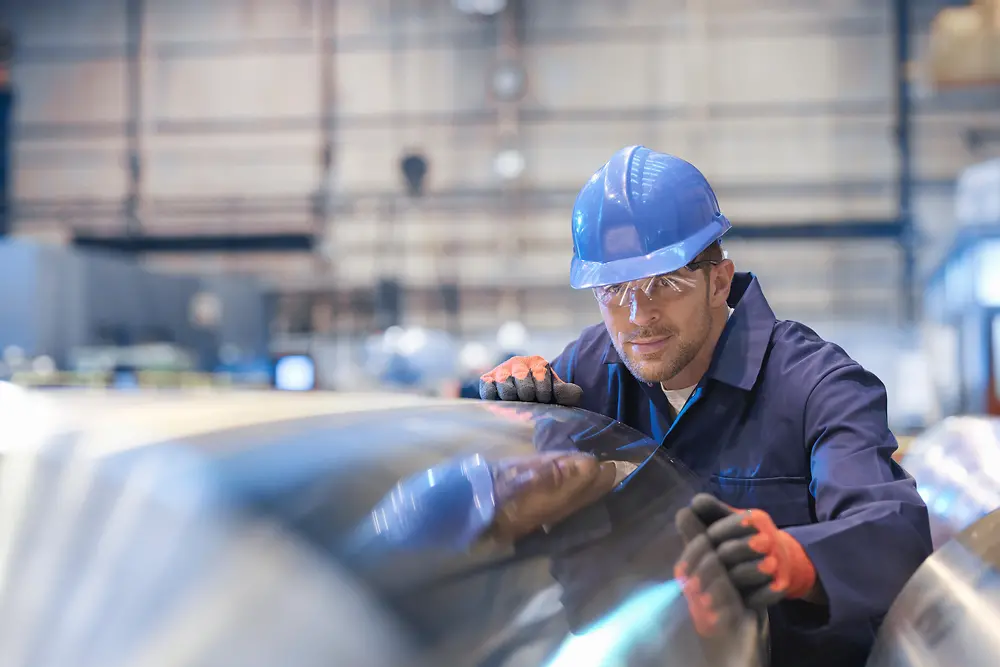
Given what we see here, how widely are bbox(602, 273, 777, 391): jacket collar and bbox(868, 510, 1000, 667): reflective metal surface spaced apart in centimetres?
38

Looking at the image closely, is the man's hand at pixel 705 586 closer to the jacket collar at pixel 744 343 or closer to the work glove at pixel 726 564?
the work glove at pixel 726 564

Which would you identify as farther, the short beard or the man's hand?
the short beard

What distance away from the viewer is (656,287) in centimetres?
121

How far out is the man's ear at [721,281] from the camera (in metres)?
1.29

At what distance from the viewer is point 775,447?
121 cm

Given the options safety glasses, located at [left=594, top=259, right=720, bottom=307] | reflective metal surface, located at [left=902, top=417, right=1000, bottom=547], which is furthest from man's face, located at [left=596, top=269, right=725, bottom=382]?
reflective metal surface, located at [left=902, top=417, right=1000, bottom=547]

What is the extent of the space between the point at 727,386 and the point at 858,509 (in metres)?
0.31

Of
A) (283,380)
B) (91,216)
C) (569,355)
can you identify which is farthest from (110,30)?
(569,355)

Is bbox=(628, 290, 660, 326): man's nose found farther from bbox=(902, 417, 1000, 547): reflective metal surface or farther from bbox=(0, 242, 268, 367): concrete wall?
bbox=(0, 242, 268, 367): concrete wall

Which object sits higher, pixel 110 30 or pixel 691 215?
pixel 110 30

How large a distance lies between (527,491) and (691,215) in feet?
1.88

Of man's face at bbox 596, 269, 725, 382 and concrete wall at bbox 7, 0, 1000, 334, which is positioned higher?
concrete wall at bbox 7, 0, 1000, 334

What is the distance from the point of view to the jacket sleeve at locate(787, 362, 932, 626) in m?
0.92

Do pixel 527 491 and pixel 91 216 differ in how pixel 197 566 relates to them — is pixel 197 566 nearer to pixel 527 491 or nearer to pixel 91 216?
pixel 527 491
